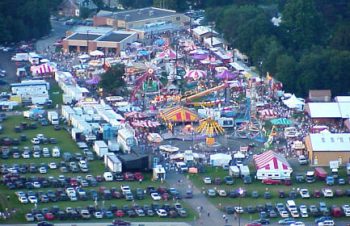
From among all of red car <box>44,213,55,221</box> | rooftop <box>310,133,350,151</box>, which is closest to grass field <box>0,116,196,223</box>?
red car <box>44,213,55,221</box>

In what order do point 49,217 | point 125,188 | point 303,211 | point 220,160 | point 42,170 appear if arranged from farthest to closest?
point 220,160 < point 42,170 < point 125,188 < point 303,211 < point 49,217

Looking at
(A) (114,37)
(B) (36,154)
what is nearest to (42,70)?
(A) (114,37)

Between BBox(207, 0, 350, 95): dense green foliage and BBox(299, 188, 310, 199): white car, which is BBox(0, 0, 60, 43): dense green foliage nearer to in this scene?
BBox(207, 0, 350, 95): dense green foliage

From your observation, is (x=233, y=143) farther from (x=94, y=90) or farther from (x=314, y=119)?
(x=94, y=90)

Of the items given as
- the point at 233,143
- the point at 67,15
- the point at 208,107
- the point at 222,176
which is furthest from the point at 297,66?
the point at 67,15

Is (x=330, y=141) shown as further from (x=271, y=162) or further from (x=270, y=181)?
(x=270, y=181)
